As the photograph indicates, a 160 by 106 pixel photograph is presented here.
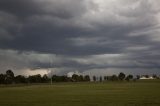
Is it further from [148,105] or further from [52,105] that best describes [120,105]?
[52,105]

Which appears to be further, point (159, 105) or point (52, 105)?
point (52, 105)

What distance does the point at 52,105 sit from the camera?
119ft

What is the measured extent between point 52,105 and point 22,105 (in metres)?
3.53

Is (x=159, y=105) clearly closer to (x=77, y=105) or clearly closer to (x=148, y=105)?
(x=148, y=105)

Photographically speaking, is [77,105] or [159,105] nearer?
[159,105]

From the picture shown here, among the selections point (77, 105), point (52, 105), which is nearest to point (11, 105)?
point (52, 105)

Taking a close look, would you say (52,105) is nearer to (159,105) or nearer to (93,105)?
(93,105)

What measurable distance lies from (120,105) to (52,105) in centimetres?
778

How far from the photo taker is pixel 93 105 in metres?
34.9

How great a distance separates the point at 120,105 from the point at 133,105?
141 centimetres

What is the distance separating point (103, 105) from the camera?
34.8 meters

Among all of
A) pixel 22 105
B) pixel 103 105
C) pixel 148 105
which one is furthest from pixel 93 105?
pixel 22 105

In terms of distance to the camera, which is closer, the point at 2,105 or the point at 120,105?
the point at 120,105

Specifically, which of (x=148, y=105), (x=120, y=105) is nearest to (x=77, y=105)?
(x=120, y=105)
